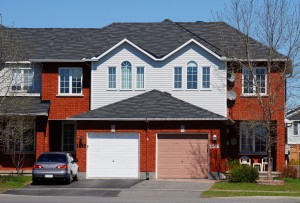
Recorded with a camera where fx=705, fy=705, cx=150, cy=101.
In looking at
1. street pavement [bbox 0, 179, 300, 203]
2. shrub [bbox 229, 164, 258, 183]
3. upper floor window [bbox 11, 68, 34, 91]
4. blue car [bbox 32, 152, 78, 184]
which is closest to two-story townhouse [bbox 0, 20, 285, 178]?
upper floor window [bbox 11, 68, 34, 91]

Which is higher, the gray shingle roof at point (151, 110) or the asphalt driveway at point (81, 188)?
the gray shingle roof at point (151, 110)

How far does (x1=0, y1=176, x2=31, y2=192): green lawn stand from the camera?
108 ft

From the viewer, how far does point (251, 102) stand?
40312 millimetres

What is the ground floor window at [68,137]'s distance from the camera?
139 feet

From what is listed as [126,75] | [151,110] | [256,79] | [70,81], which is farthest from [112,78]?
[256,79]

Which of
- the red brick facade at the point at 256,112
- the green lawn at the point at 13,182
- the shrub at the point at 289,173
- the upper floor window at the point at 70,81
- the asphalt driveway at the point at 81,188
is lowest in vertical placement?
the asphalt driveway at the point at 81,188

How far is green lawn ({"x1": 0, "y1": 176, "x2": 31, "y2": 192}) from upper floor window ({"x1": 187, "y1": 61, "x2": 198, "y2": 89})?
10.5 m

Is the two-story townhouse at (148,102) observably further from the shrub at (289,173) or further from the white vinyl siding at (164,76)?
the shrub at (289,173)

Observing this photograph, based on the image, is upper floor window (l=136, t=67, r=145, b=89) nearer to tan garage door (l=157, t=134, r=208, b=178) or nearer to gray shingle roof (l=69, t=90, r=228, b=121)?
gray shingle roof (l=69, t=90, r=228, b=121)

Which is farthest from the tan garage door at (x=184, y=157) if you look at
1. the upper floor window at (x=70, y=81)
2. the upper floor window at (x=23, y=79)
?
the upper floor window at (x=23, y=79)

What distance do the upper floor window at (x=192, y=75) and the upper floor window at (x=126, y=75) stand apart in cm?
335

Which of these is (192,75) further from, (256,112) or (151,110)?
(256,112)

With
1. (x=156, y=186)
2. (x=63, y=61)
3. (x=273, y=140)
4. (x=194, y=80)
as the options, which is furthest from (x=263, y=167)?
(x=63, y=61)

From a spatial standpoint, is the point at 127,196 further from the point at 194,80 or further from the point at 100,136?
the point at 194,80
